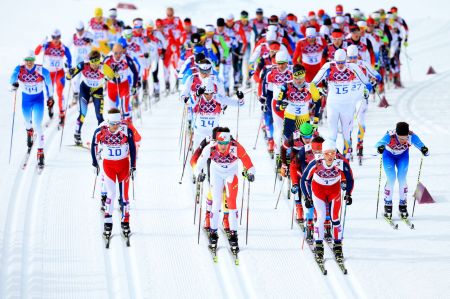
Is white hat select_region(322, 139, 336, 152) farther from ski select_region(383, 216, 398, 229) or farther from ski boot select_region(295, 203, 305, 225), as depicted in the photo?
ski select_region(383, 216, 398, 229)

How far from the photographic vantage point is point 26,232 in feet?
40.6

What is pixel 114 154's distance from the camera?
11.8 metres

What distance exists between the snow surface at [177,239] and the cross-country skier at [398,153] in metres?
0.37

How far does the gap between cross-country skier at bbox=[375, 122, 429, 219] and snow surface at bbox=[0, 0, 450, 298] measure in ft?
1.21

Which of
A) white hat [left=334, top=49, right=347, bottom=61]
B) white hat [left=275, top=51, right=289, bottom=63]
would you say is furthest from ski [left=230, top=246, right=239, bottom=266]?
white hat [left=275, top=51, right=289, bottom=63]

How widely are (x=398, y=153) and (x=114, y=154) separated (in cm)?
465

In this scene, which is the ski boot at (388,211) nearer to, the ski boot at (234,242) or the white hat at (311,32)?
the ski boot at (234,242)

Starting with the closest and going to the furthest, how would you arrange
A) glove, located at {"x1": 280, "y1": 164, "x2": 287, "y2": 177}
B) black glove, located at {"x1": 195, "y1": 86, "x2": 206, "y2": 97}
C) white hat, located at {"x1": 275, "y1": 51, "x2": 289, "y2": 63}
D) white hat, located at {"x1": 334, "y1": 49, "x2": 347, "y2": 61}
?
black glove, located at {"x1": 195, "y1": 86, "x2": 206, "y2": 97} < glove, located at {"x1": 280, "y1": 164, "x2": 287, "y2": 177} < white hat, located at {"x1": 334, "y1": 49, "x2": 347, "y2": 61} < white hat, located at {"x1": 275, "y1": 51, "x2": 289, "y2": 63}

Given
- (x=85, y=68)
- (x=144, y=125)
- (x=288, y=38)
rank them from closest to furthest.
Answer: (x=85, y=68) → (x=144, y=125) → (x=288, y=38)

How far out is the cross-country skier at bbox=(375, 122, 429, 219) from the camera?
12312mm

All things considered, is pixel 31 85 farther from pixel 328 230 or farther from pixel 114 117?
pixel 328 230

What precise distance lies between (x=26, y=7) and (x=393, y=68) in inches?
792

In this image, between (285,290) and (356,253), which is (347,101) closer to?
(356,253)

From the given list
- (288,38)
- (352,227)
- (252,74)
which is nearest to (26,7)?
(288,38)
